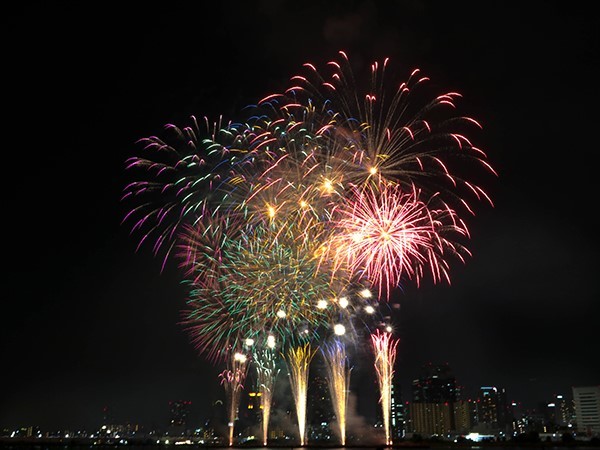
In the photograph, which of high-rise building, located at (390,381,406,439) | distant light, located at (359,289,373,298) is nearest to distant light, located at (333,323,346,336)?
distant light, located at (359,289,373,298)

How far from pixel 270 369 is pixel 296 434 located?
57.5 metres

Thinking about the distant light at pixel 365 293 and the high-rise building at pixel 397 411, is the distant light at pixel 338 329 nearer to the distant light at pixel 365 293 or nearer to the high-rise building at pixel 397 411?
the distant light at pixel 365 293

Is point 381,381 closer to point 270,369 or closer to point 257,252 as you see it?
point 270,369

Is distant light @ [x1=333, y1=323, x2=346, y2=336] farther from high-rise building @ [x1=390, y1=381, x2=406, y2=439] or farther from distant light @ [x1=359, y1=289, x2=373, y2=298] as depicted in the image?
high-rise building @ [x1=390, y1=381, x2=406, y2=439]

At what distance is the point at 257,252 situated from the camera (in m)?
38.2
